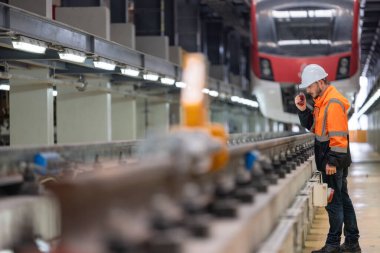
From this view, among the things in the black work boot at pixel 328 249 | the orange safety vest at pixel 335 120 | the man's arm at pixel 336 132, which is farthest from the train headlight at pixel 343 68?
the black work boot at pixel 328 249

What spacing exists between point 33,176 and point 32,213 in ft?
2.39

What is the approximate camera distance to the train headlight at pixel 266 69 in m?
16.4

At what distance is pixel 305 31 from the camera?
1603 centimetres

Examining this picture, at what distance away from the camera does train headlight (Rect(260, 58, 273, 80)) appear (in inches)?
646

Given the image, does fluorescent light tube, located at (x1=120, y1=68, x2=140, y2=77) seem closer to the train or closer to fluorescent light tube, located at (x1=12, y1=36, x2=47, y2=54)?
the train

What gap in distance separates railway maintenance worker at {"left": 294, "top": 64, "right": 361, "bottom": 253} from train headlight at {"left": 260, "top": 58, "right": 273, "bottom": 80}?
8.48m

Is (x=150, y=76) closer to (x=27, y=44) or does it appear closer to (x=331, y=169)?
(x=27, y=44)

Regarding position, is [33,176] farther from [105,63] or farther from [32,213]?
[105,63]

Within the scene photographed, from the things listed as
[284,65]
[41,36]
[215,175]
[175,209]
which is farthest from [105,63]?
[175,209]

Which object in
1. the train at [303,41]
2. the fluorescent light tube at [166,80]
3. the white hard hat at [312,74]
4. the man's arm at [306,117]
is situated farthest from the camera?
the fluorescent light tube at [166,80]

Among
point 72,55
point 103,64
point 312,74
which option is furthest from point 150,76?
point 312,74

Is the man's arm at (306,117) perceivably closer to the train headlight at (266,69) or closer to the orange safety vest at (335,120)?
the orange safety vest at (335,120)

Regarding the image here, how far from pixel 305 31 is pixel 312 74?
857 centimetres

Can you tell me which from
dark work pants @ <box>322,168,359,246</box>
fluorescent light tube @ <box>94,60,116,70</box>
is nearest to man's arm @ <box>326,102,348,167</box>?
dark work pants @ <box>322,168,359,246</box>
